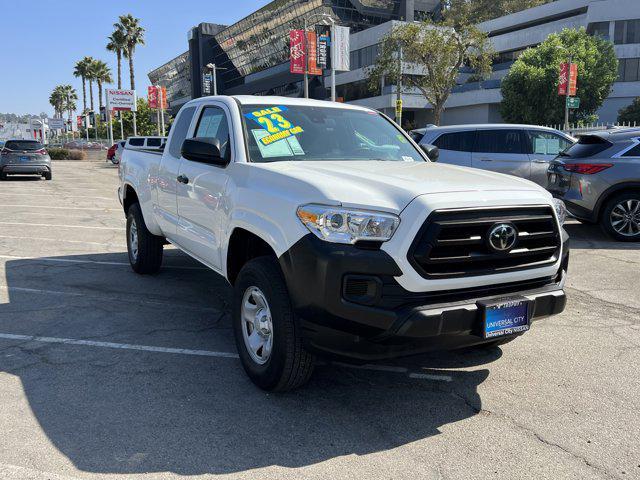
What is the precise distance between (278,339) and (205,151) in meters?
1.53

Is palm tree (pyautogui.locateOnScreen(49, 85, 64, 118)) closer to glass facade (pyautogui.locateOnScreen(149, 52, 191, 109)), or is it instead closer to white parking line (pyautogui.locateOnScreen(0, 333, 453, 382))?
glass facade (pyautogui.locateOnScreen(149, 52, 191, 109))

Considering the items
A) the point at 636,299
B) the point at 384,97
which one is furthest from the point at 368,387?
the point at 384,97

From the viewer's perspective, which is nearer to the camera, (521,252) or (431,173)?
(521,252)

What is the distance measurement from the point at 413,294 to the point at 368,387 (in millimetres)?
1113

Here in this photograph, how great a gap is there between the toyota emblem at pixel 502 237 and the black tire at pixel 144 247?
14.6ft

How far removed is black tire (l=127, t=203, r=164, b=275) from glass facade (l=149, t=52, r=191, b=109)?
9443 centimetres

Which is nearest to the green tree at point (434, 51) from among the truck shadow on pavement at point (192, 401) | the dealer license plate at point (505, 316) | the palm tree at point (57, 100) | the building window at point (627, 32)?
the building window at point (627, 32)

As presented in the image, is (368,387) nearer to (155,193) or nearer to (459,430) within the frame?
(459,430)

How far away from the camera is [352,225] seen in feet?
10.1

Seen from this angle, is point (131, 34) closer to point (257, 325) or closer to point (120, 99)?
point (120, 99)

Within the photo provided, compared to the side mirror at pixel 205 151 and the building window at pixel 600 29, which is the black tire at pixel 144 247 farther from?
the building window at pixel 600 29

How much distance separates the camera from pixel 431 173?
389cm

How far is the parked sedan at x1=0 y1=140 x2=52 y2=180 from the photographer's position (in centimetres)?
2180

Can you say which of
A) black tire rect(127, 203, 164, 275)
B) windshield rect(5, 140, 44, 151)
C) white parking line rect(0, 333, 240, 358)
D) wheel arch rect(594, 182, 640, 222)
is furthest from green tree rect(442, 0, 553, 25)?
white parking line rect(0, 333, 240, 358)
